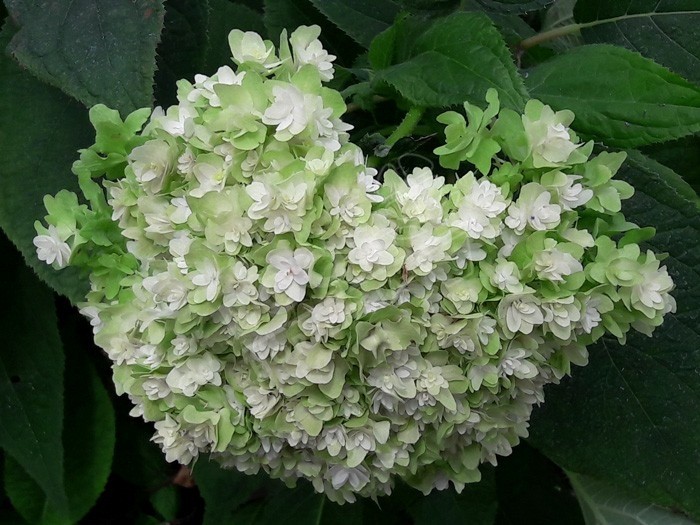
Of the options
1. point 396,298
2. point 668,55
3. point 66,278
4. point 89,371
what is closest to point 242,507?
point 89,371

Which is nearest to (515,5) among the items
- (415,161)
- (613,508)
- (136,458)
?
(415,161)

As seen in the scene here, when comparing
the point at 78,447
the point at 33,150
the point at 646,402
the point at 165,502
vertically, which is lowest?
the point at 165,502

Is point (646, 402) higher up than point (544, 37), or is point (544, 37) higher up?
point (544, 37)

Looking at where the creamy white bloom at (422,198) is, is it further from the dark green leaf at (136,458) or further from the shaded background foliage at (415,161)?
the dark green leaf at (136,458)

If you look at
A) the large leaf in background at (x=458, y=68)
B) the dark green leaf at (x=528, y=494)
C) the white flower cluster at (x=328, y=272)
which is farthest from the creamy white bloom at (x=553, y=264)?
the dark green leaf at (x=528, y=494)

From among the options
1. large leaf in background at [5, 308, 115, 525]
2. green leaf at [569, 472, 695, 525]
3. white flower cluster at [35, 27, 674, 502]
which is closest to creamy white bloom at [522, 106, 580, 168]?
white flower cluster at [35, 27, 674, 502]

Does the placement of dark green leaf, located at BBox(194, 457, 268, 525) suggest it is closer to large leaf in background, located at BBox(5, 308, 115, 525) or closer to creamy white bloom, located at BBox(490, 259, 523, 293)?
large leaf in background, located at BBox(5, 308, 115, 525)

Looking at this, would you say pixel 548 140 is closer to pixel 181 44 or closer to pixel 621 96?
pixel 621 96
